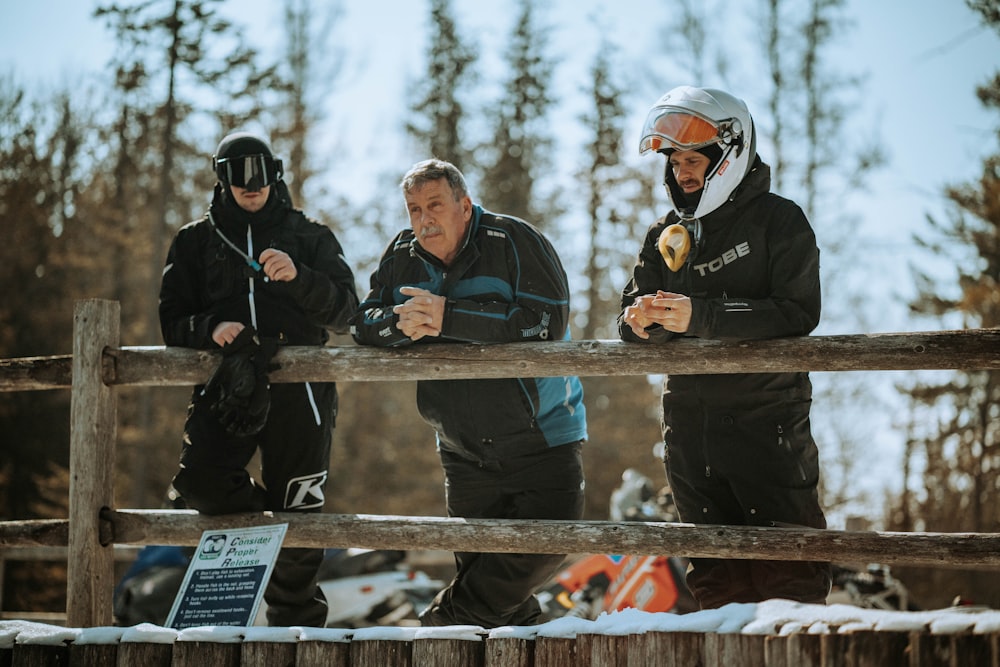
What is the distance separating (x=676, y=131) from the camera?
4000 millimetres

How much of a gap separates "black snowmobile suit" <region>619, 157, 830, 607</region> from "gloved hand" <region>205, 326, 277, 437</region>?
1.55 m

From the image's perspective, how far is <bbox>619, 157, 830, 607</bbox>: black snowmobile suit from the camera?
3.67m

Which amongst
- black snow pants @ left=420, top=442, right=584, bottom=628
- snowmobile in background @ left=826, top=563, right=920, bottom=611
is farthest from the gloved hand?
snowmobile in background @ left=826, top=563, right=920, bottom=611

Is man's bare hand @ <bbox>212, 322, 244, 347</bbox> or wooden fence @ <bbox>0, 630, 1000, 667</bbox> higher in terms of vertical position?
man's bare hand @ <bbox>212, 322, 244, 347</bbox>

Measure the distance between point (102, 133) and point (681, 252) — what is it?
683 inches

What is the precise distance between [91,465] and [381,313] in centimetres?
150

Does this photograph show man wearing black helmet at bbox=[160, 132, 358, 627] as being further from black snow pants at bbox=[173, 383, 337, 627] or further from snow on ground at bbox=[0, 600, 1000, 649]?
snow on ground at bbox=[0, 600, 1000, 649]

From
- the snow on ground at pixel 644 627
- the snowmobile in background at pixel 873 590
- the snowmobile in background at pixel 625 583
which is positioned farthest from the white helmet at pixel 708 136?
the snowmobile in background at pixel 873 590

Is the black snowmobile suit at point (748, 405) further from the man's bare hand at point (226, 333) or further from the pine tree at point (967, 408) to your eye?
the pine tree at point (967, 408)

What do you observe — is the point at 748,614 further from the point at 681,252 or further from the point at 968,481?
the point at 968,481

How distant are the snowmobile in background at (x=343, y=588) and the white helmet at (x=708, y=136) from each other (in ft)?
14.7

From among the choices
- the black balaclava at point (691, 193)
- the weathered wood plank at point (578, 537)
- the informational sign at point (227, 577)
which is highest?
the black balaclava at point (691, 193)

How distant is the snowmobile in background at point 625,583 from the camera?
6895 millimetres

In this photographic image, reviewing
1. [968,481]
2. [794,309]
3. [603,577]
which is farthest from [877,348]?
[968,481]
